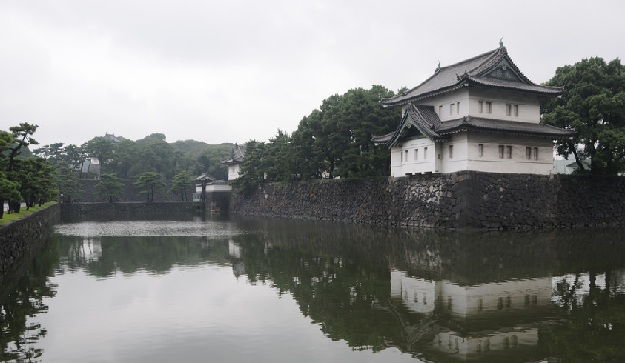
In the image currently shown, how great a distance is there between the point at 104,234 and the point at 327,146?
1917 cm

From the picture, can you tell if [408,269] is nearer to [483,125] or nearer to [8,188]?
[8,188]

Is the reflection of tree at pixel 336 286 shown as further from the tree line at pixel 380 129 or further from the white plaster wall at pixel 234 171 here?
A: the white plaster wall at pixel 234 171

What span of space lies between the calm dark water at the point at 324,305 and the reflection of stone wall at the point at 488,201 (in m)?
7.43

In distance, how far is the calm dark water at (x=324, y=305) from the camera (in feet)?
29.6

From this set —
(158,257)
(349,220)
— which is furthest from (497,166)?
(158,257)

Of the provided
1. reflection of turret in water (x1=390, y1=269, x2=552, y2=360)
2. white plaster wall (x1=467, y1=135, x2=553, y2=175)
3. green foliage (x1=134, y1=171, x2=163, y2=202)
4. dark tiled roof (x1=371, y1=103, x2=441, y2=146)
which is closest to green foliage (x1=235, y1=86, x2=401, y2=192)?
dark tiled roof (x1=371, y1=103, x2=441, y2=146)

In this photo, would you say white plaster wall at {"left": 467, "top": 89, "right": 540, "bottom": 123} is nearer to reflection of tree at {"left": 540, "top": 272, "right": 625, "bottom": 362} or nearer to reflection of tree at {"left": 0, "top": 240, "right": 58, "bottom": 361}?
reflection of tree at {"left": 540, "top": 272, "right": 625, "bottom": 362}

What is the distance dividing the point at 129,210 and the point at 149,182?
5593mm

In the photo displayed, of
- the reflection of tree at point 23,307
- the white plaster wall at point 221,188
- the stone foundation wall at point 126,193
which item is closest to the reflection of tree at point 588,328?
the reflection of tree at point 23,307

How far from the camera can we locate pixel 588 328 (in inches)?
395

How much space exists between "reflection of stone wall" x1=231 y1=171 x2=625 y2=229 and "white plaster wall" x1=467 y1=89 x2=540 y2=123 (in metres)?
3.87

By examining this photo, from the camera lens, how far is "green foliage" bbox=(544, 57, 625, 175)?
1258 inches

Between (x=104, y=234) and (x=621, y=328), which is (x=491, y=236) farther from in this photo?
(x=104, y=234)

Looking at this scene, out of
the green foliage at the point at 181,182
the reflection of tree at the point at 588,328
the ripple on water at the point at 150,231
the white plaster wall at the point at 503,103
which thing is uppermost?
the white plaster wall at the point at 503,103
